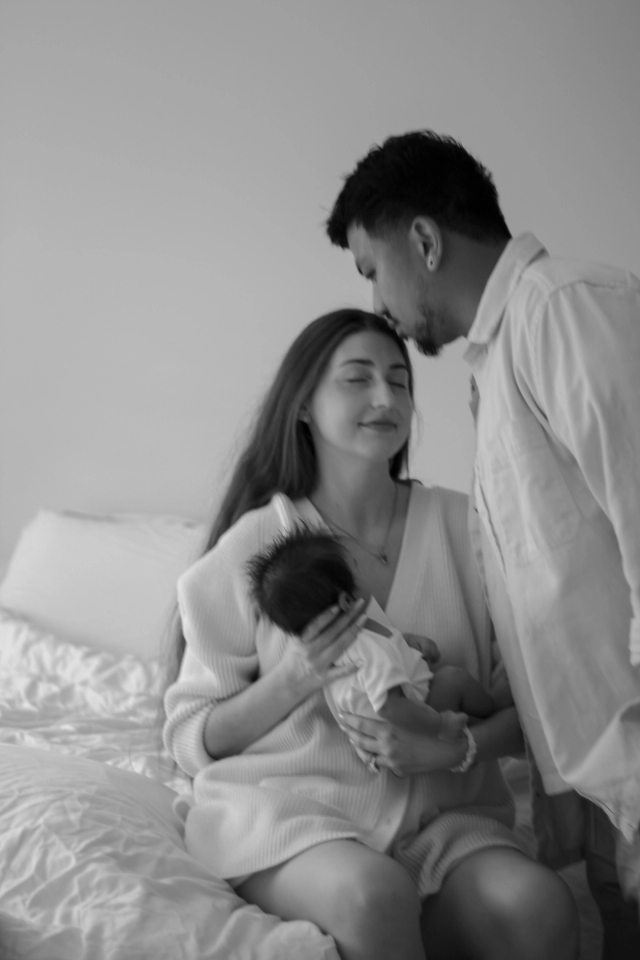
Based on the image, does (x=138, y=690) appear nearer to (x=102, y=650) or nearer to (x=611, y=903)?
(x=102, y=650)

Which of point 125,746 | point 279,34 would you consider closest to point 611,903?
point 125,746

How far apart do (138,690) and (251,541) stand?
0.76 m

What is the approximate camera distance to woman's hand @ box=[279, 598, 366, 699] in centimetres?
131

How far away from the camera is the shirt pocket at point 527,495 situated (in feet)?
4.02

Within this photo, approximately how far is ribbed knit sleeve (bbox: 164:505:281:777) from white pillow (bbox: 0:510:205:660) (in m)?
0.83

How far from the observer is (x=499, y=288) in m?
1.36

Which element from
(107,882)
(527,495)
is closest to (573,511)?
(527,495)

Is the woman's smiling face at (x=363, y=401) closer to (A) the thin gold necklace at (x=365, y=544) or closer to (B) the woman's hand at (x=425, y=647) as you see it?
(A) the thin gold necklace at (x=365, y=544)

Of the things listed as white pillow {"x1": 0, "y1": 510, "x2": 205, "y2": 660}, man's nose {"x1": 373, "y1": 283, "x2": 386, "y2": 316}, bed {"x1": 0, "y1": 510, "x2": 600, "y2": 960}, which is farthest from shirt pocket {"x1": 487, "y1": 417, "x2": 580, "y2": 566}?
white pillow {"x1": 0, "y1": 510, "x2": 205, "y2": 660}

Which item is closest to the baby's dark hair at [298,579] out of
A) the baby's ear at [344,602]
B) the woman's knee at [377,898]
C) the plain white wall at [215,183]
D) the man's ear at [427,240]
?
the baby's ear at [344,602]

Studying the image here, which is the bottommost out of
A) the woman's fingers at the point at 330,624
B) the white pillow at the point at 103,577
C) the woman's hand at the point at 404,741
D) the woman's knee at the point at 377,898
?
the white pillow at the point at 103,577

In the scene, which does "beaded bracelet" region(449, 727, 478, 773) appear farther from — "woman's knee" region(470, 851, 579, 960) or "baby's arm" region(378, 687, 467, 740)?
"woman's knee" region(470, 851, 579, 960)

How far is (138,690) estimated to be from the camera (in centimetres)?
211

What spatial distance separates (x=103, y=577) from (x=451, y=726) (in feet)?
4.68
